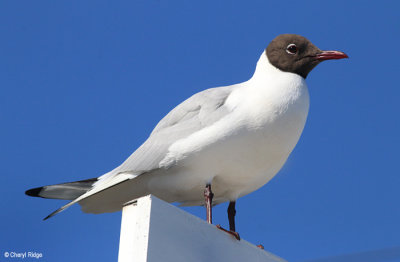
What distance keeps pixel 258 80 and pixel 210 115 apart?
44 centimetres

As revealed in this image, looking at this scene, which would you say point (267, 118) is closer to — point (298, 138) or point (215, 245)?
point (298, 138)

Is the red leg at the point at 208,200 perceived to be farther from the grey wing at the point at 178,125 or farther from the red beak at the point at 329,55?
the red beak at the point at 329,55

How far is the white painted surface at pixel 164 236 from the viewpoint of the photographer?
3.08 metres

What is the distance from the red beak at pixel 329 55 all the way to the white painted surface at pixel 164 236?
1.52 metres

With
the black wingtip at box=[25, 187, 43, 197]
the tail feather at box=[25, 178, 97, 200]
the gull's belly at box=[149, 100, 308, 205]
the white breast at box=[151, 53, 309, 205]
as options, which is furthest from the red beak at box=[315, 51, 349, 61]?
the black wingtip at box=[25, 187, 43, 197]

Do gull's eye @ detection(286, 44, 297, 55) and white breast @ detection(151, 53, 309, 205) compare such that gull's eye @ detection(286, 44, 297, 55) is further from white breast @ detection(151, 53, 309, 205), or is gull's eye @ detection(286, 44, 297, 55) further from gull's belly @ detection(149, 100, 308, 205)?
gull's belly @ detection(149, 100, 308, 205)

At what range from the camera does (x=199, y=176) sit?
161 inches

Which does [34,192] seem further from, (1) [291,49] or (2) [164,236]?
(1) [291,49]

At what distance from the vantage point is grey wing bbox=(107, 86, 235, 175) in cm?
414

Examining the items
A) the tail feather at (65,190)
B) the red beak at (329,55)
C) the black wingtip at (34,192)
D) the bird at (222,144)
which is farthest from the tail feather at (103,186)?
the red beak at (329,55)

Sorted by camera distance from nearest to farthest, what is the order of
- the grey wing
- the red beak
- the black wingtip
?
the grey wing, the red beak, the black wingtip

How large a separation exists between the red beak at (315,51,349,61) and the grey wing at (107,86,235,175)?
655mm

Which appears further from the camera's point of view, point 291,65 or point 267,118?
point 291,65

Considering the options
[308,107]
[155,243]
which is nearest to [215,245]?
[155,243]
